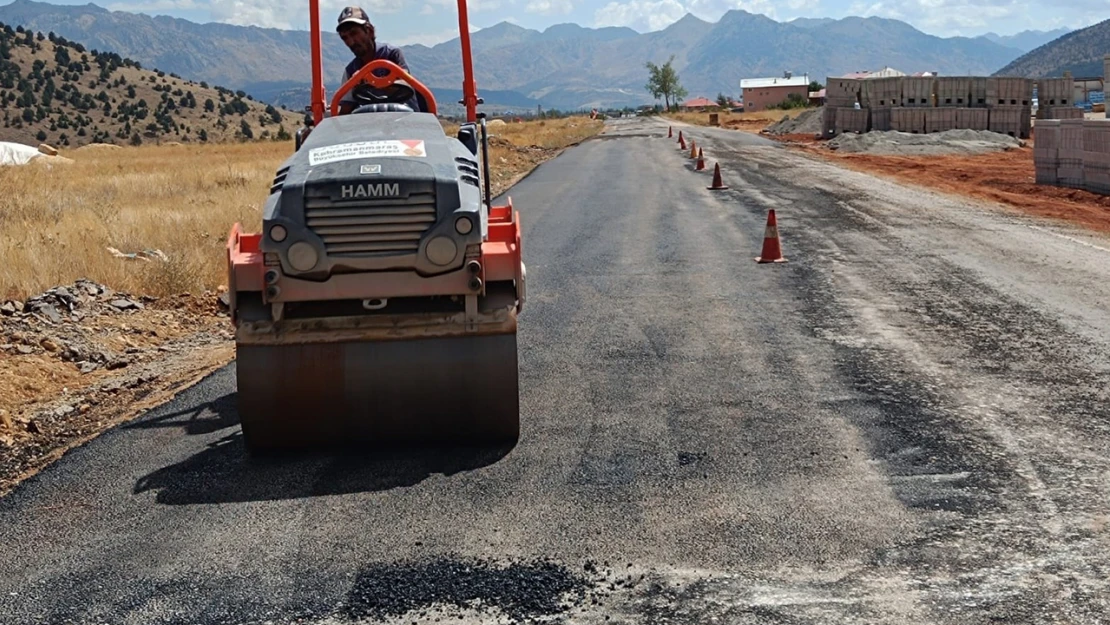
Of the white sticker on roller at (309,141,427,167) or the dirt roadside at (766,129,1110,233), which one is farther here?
the dirt roadside at (766,129,1110,233)

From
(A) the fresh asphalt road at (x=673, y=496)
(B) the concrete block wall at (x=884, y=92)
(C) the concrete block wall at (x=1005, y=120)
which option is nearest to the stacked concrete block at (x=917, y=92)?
(B) the concrete block wall at (x=884, y=92)

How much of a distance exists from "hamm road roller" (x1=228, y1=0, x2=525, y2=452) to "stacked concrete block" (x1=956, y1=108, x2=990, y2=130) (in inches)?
1397

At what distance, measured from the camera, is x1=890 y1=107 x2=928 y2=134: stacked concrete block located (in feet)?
127

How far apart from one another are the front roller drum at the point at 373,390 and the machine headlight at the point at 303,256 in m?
0.47

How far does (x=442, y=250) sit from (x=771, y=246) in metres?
7.60

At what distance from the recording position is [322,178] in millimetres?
5582

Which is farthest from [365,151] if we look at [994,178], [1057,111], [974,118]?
[1057,111]

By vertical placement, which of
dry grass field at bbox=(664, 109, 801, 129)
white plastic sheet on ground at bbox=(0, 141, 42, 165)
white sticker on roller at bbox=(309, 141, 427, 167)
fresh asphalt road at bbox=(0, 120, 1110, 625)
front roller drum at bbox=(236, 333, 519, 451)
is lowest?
fresh asphalt road at bbox=(0, 120, 1110, 625)

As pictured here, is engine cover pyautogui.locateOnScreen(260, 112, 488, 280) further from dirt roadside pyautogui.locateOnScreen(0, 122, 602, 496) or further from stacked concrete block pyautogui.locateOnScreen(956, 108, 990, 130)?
stacked concrete block pyautogui.locateOnScreen(956, 108, 990, 130)

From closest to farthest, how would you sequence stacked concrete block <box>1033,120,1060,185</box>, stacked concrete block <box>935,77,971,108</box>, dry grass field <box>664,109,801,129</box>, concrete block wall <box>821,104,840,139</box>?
stacked concrete block <box>1033,120,1060,185</box>, stacked concrete block <box>935,77,971,108</box>, concrete block wall <box>821,104,840,139</box>, dry grass field <box>664,109,801,129</box>

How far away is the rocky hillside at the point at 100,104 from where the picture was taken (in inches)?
2697

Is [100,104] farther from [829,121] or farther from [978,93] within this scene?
[978,93]

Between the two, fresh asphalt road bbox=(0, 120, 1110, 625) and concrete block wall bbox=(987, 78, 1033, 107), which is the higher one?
concrete block wall bbox=(987, 78, 1033, 107)

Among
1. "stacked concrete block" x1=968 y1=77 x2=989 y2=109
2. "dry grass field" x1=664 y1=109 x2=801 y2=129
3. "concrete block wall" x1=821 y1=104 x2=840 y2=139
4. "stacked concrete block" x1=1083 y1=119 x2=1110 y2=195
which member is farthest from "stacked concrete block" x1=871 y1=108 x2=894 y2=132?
"dry grass field" x1=664 y1=109 x2=801 y2=129
